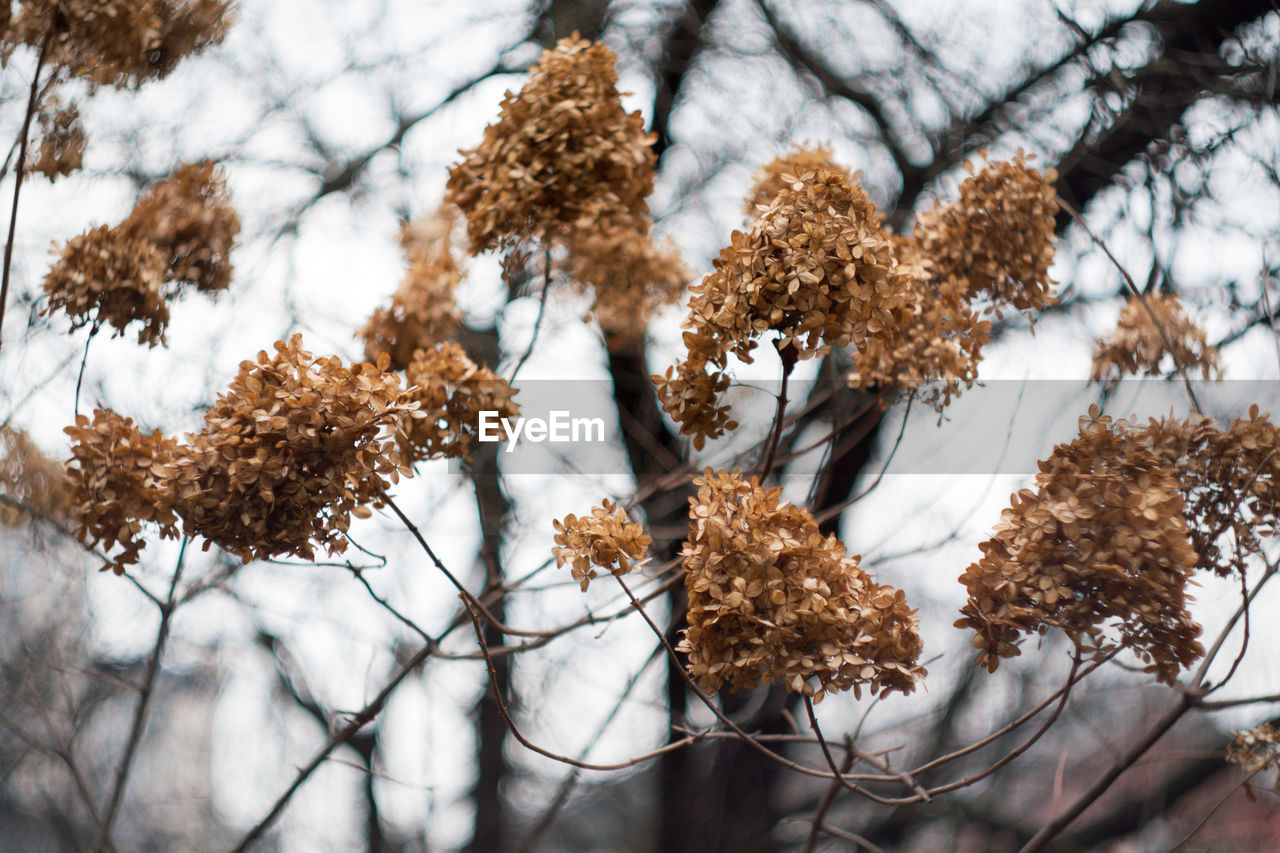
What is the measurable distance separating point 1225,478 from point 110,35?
7.59 ft

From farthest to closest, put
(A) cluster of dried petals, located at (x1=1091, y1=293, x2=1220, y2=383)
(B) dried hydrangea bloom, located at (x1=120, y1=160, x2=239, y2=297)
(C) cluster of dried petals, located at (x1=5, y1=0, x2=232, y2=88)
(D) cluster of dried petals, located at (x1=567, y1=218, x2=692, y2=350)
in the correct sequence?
(D) cluster of dried petals, located at (x1=567, y1=218, x2=692, y2=350)
(A) cluster of dried petals, located at (x1=1091, y1=293, x2=1220, y2=383)
(B) dried hydrangea bloom, located at (x1=120, y1=160, x2=239, y2=297)
(C) cluster of dried petals, located at (x1=5, y1=0, x2=232, y2=88)

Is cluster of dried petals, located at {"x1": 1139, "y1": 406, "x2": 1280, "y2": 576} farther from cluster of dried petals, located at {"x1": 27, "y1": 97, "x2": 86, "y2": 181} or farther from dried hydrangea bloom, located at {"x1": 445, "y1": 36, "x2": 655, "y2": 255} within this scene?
cluster of dried petals, located at {"x1": 27, "y1": 97, "x2": 86, "y2": 181}

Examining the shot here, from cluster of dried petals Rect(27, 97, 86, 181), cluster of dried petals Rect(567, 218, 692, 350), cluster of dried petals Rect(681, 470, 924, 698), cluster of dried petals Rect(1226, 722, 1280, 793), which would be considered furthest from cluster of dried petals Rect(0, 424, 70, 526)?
cluster of dried petals Rect(1226, 722, 1280, 793)

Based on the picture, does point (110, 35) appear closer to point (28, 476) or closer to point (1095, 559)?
point (28, 476)

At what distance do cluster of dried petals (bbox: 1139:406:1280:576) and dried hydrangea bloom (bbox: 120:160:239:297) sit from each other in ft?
6.53

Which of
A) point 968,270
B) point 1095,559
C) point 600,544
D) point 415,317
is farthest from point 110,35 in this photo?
point 1095,559

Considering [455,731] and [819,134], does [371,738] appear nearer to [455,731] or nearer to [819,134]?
[455,731]

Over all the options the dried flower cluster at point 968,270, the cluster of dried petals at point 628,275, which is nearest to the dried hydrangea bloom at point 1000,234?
the dried flower cluster at point 968,270

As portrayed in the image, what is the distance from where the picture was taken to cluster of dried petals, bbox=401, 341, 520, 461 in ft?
6.06

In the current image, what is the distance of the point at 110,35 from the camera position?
6.01ft

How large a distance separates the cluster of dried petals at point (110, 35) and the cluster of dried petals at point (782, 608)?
160 centimetres

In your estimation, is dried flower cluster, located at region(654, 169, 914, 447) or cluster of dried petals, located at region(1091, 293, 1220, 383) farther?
cluster of dried petals, located at region(1091, 293, 1220, 383)

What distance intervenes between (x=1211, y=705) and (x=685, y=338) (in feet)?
3.45

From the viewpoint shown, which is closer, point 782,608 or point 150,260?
point 782,608
